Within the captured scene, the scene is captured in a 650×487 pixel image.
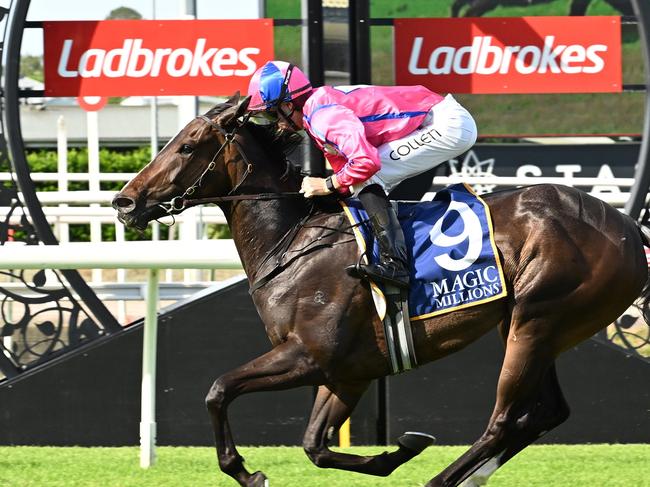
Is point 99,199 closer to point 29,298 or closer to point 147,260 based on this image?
point 29,298

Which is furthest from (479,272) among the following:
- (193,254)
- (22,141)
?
(22,141)

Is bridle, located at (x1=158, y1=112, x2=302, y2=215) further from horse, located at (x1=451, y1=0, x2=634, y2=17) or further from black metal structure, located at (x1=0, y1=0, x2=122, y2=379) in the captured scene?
horse, located at (x1=451, y1=0, x2=634, y2=17)

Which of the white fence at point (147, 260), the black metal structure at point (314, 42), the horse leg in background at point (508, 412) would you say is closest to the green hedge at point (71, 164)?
the white fence at point (147, 260)

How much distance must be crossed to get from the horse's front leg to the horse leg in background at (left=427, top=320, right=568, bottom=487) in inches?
24.0

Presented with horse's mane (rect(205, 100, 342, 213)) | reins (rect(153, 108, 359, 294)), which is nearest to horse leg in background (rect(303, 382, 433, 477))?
reins (rect(153, 108, 359, 294))

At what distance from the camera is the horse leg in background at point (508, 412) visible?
14.6 feet

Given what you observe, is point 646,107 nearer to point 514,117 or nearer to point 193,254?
point 514,117

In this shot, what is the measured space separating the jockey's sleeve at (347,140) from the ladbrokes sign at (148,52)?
1730 mm

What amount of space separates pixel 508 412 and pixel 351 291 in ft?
2.29

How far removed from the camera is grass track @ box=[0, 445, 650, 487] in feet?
16.0

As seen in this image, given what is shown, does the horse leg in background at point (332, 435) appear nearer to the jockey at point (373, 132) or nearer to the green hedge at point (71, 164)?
the jockey at point (373, 132)

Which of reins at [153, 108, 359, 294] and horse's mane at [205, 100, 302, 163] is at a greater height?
horse's mane at [205, 100, 302, 163]

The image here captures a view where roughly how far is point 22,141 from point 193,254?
1.24 meters

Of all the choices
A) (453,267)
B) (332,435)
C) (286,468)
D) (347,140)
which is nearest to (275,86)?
(347,140)
